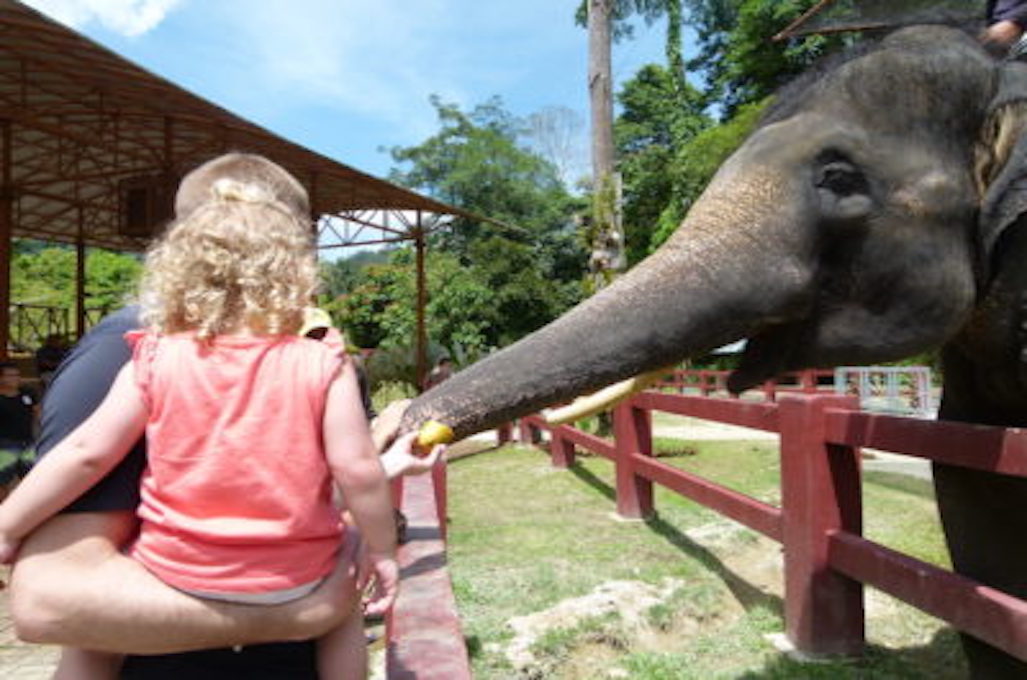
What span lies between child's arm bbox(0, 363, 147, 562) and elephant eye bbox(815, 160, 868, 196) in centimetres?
184

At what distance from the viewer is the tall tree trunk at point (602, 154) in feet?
37.0

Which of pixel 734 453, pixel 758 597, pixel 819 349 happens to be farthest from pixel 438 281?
pixel 819 349

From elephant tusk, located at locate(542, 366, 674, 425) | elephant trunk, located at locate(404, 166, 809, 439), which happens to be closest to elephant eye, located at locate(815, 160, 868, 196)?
elephant trunk, located at locate(404, 166, 809, 439)

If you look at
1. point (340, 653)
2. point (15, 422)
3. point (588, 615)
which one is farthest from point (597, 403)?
point (15, 422)

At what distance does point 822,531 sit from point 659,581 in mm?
1334

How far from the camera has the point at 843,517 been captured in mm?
3494

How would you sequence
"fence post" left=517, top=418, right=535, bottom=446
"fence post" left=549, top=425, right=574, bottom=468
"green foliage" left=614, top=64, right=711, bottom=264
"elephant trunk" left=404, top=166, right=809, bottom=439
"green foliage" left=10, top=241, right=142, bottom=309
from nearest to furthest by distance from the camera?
"elephant trunk" left=404, top=166, right=809, bottom=439, "fence post" left=549, top=425, right=574, bottom=468, "fence post" left=517, top=418, right=535, bottom=446, "green foliage" left=614, top=64, right=711, bottom=264, "green foliage" left=10, top=241, right=142, bottom=309

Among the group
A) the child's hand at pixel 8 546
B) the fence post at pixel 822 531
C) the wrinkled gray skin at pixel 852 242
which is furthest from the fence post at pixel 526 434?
the child's hand at pixel 8 546

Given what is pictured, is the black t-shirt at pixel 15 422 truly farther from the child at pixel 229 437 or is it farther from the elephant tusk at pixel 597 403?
the child at pixel 229 437

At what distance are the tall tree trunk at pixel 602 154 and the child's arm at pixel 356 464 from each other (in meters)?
9.88

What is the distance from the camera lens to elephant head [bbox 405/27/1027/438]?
2197 millimetres

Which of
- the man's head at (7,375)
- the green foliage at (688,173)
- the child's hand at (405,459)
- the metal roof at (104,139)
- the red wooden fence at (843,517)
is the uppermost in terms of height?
the green foliage at (688,173)

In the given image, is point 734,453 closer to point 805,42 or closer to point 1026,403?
point 1026,403

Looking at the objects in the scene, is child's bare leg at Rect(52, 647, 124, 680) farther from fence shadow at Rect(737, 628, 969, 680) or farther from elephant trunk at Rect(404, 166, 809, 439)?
fence shadow at Rect(737, 628, 969, 680)
